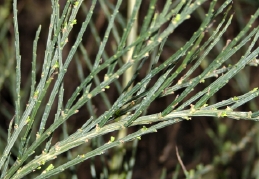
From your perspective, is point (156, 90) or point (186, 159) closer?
point (156, 90)

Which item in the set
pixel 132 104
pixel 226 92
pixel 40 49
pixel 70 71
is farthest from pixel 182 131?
pixel 132 104

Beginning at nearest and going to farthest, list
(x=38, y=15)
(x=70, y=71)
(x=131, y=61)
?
(x=131, y=61)
(x=70, y=71)
(x=38, y=15)

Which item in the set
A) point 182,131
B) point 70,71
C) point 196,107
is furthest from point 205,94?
point 182,131

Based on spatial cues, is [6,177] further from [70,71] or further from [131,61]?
[70,71]

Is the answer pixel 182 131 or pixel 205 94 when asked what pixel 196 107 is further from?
pixel 182 131

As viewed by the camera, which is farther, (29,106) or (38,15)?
(38,15)

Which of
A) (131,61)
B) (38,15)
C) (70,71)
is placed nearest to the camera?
(131,61)

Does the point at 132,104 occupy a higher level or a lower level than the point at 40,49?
lower

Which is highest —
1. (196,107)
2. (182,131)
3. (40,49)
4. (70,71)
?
(40,49)

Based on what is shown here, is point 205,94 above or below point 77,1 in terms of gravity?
below
